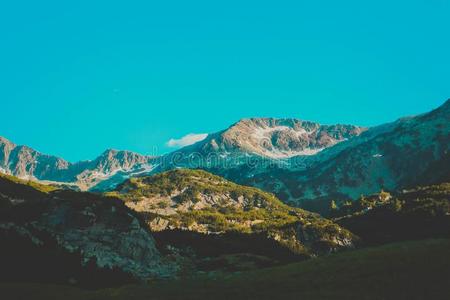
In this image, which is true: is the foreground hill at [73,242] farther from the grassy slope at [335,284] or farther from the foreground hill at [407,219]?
the foreground hill at [407,219]

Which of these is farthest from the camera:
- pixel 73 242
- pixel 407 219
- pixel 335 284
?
pixel 407 219

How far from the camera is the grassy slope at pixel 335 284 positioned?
45312mm

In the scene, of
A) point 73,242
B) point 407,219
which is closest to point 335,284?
point 73,242

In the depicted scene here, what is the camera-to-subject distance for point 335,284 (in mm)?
51219

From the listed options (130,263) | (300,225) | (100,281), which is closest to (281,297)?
(100,281)

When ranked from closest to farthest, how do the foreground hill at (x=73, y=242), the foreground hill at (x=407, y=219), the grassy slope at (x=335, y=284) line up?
the grassy slope at (x=335, y=284) < the foreground hill at (x=73, y=242) < the foreground hill at (x=407, y=219)

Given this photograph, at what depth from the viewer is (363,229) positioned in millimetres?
167625

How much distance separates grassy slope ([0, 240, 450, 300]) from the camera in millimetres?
45312

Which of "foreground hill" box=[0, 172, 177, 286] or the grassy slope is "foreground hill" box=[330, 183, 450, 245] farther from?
the grassy slope

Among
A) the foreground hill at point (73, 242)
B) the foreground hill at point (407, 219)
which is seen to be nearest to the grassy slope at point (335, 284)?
the foreground hill at point (73, 242)

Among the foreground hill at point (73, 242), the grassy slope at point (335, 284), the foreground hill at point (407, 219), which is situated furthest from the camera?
the foreground hill at point (407, 219)

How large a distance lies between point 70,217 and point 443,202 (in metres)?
121

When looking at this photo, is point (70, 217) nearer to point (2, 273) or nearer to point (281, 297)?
point (2, 273)

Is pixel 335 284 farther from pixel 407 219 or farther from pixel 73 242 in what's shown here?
pixel 407 219
